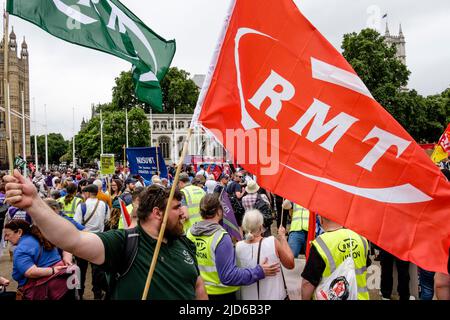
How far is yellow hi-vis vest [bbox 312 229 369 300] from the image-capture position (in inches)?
132

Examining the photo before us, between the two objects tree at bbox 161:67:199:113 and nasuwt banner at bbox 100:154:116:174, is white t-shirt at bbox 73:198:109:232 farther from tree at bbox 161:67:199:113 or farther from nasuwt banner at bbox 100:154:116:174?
tree at bbox 161:67:199:113

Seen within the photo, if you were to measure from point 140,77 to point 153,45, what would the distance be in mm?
385

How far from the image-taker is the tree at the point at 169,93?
7031 cm

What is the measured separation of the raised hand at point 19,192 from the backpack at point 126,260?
2.20 feet

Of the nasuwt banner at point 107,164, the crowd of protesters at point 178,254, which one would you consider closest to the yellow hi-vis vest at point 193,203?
the crowd of protesters at point 178,254

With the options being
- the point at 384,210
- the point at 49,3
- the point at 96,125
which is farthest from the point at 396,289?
the point at 96,125

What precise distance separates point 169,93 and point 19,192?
71307 millimetres

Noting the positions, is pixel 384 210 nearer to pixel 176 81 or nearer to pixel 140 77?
pixel 140 77

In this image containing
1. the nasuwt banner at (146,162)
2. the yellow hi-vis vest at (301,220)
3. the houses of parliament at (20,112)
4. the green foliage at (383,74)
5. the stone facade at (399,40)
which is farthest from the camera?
the stone facade at (399,40)

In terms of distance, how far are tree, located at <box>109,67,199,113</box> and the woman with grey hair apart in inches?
2643

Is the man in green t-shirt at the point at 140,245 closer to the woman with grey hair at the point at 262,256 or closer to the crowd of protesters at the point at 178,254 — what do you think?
the crowd of protesters at the point at 178,254

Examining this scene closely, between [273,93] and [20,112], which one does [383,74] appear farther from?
[20,112]

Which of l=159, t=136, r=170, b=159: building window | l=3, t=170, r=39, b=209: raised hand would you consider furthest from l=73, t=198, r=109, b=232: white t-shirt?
l=159, t=136, r=170, b=159: building window
